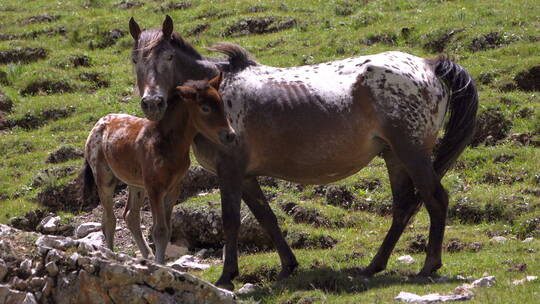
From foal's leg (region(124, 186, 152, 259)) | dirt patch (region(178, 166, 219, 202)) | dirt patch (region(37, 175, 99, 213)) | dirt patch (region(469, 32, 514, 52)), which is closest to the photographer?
foal's leg (region(124, 186, 152, 259))

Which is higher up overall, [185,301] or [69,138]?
[185,301]

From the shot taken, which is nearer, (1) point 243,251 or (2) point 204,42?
(1) point 243,251

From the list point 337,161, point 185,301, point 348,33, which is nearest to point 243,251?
point 337,161

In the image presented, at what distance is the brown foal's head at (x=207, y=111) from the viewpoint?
10281mm

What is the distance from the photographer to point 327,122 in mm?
10922

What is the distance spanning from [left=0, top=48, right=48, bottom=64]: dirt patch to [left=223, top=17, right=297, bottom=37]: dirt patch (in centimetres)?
483

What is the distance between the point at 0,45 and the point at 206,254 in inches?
500

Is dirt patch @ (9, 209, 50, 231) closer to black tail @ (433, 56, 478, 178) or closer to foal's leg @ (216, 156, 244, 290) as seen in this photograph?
foal's leg @ (216, 156, 244, 290)

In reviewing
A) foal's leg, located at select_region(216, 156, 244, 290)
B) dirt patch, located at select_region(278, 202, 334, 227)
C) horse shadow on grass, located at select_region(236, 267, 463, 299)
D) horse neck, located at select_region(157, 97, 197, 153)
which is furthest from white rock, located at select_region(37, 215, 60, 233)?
horse shadow on grass, located at select_region(236, 267, 463, 299)

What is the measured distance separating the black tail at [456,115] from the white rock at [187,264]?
364cm

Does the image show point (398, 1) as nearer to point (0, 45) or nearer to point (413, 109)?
point (0, 45)

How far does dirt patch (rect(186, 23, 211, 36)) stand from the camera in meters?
23.5

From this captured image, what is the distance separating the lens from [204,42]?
22359 mm

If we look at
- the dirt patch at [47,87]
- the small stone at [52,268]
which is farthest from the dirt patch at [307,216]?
the dirt patch at [47,87]
